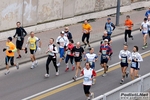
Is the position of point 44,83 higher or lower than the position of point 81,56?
lower

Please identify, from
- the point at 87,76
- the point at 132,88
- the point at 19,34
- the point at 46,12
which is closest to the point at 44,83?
the point at 87,76

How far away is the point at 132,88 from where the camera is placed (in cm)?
1408

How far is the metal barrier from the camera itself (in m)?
12.8

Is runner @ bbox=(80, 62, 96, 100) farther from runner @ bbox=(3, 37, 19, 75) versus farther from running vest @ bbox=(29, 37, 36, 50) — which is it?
running vest @ bbox=(29, 37, 36, 50)

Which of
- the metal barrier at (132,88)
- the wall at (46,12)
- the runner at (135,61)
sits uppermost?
the wall at (46,12)

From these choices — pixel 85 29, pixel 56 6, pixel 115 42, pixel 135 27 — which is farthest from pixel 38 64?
pixel 135 27

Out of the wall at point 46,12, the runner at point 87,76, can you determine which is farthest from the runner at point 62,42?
the wall at point 46,12

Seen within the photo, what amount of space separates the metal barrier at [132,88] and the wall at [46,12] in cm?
1175

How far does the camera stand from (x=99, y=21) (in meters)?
31.2

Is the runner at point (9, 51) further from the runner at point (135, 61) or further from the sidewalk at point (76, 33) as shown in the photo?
the runner at point (135, 61)

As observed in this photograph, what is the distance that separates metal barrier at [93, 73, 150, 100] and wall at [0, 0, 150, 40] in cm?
1175

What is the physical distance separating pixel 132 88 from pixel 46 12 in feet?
47.9

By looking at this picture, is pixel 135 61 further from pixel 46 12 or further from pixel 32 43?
pixel 46 12

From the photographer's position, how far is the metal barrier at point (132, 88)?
12.8 meters
